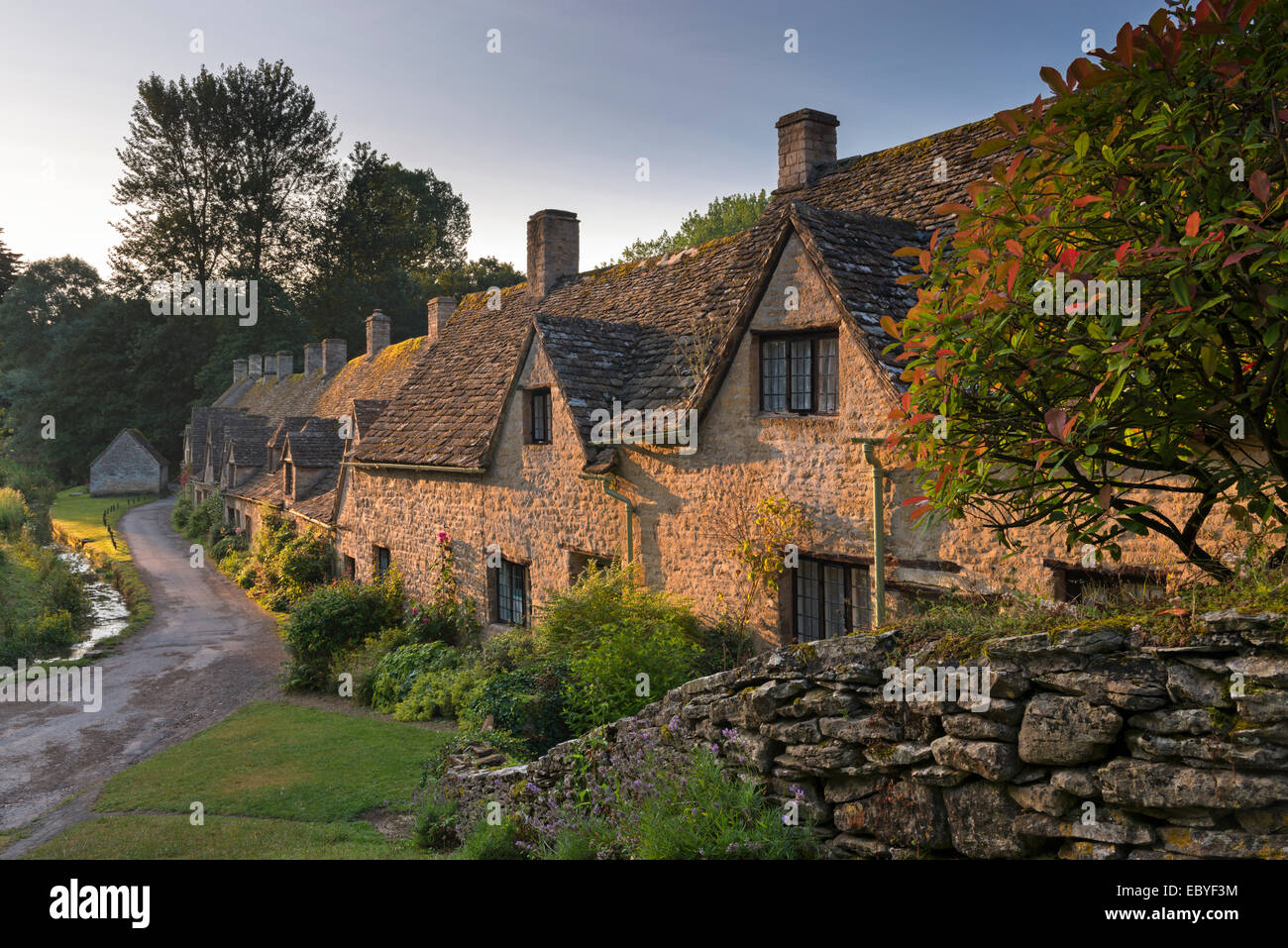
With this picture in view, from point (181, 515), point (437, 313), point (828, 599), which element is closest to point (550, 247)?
point (437, 313)

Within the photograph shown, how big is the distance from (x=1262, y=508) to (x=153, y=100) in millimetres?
75557

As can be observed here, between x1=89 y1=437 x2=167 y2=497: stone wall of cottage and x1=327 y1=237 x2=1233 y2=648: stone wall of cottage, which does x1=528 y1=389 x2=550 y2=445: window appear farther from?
x1=89 y1=437 x2=167 y2=497: stone wall of cottage

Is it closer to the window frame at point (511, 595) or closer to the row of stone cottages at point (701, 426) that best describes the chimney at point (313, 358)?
the row of stone cottages at point (701, 426)

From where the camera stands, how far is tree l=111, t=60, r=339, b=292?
6241cm

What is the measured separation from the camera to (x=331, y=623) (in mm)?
18812

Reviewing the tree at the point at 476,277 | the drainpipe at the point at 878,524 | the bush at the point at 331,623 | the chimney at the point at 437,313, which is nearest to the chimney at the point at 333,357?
the chimney at the point at 437,313

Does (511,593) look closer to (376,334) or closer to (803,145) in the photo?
(803,145)

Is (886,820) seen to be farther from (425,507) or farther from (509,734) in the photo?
(425,507)

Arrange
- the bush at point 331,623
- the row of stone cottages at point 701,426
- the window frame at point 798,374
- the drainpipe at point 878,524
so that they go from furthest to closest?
the bush at point 331,623
the window frame at point 798,374
the row of stone cottages at point 701,426
the drainpipe at point 878,524

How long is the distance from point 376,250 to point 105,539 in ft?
115

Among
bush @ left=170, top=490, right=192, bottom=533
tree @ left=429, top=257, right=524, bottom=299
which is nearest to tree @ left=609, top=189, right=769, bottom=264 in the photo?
tree @ left=429, top=257, right=524, bottom=299

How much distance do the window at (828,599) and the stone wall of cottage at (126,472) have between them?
204 feet

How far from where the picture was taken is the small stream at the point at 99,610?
22.4 m

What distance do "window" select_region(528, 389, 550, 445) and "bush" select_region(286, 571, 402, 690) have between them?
677cm
